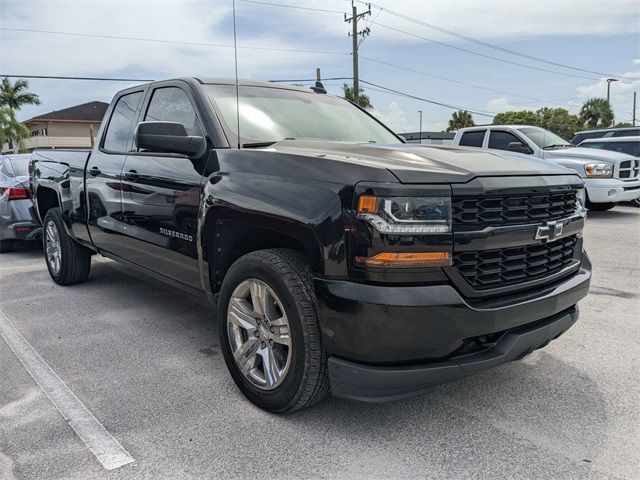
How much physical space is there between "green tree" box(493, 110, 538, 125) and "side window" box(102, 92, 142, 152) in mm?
67068

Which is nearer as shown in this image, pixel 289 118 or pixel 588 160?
pixel 289 118

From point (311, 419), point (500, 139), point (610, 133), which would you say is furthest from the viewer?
point (610, 133)

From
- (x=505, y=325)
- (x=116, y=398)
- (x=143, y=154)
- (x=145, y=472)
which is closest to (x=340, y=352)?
(x=505, y=325)

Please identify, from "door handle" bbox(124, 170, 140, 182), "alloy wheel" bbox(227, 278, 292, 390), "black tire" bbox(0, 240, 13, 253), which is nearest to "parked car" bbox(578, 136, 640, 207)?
"door handle" bbox(124, 170, 140, 182)

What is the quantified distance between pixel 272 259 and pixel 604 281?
14.7 ft

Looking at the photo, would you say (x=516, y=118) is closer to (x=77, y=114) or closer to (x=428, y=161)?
(x=77, y=114)

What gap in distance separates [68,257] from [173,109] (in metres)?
A: 2.59

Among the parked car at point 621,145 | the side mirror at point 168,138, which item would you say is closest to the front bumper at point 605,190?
the parked car at point 621,145

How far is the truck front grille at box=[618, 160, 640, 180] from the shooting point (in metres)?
10.6

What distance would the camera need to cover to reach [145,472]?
245 cm

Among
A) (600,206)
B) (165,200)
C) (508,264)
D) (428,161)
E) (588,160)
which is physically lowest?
(600,206)

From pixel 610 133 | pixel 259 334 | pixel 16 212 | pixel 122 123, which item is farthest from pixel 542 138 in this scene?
pixel 259 334

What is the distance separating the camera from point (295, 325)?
2.63m

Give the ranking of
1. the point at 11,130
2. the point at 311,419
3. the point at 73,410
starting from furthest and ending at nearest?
the point at 11,130
the point at 73,410
the point at 311,419
